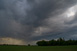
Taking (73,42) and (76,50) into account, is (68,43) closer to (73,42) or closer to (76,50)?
(73,42)

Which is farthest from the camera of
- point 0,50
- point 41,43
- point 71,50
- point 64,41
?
point 64,41

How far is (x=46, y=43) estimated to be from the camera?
102250 millimetres

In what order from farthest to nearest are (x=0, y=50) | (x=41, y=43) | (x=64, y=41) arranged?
(x=64, y=41) → (x=41, y=43) → (x=0, y=50)

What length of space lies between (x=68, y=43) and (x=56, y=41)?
954 centimetres

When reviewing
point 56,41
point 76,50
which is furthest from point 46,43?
point 76,50

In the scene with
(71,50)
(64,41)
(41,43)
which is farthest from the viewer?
(64,41)

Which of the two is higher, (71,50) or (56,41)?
(56,41)

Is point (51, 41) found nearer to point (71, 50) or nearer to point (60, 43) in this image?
point (60, 43)

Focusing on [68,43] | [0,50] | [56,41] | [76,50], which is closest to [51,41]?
[56,41]

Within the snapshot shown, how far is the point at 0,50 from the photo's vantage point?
60.3m

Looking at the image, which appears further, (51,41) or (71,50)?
(51,41)

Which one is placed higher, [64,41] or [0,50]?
[64,41]

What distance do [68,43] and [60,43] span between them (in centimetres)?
588

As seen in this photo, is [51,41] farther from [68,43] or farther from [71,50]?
[71,50]
